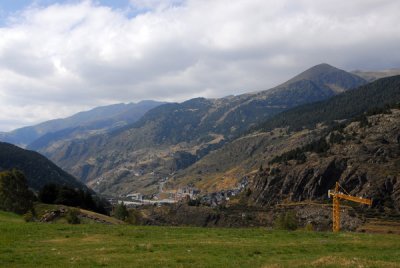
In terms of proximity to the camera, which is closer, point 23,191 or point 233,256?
point 233,256

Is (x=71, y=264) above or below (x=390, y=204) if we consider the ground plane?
above

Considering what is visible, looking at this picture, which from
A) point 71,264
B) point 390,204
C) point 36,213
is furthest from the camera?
point 390,204

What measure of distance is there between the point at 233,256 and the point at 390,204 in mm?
169367

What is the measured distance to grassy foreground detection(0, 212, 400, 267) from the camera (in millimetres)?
26172

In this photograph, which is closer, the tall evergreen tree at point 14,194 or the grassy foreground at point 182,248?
the grassy foreground at point 182,248

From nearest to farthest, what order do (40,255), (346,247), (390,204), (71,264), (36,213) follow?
1. (71,264)
2. (40,255)
3. (346,247)
4. (36,213)
5. (390,204)

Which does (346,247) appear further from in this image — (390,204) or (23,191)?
(390,204)

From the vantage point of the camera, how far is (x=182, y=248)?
32.4 m

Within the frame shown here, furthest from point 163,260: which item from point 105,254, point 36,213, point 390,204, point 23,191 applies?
point 390,204

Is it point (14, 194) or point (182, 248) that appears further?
point (14, 194)

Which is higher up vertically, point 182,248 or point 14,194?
point 14,194

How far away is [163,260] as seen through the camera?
2694 centimetres

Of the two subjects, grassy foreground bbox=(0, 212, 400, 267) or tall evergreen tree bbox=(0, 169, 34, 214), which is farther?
tall evergreen tree bbox=(0, 169, 34, 214)

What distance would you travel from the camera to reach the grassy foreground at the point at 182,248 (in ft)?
85.9
